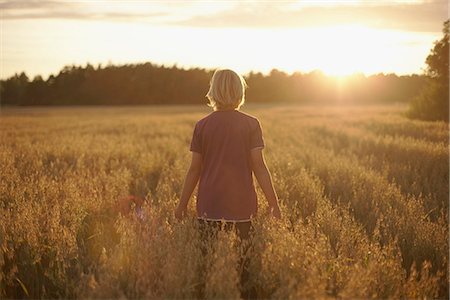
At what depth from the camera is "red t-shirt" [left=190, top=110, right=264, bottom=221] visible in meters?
4.31

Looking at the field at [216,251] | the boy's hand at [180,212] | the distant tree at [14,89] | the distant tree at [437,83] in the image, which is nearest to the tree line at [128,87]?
the distant tree at [14,89]

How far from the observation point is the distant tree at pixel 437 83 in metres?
28.4

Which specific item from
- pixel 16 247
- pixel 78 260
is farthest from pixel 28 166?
pixel 78 260

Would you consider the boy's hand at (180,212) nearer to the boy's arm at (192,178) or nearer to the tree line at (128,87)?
the boy's arm at (192,178)

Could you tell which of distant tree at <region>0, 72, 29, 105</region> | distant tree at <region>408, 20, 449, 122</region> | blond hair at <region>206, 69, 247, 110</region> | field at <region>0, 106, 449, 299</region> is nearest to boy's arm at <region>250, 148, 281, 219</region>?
field at <region>0, 106, 449, 299</region>

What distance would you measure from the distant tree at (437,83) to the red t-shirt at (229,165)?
2664 cm

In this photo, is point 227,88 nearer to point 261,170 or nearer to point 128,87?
point 261,170

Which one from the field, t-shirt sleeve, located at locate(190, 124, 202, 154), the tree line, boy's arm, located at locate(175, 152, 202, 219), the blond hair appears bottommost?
the field

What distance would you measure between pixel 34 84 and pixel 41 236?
76.1 meters

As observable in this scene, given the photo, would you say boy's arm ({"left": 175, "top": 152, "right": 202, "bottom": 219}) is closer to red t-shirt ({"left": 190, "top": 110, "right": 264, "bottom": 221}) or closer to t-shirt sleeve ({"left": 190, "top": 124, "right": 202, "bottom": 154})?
t-shirt sleeve ({"left": 190, "top": 124, "right": 202, "bottom": 154})

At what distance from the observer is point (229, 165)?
436 centimetres

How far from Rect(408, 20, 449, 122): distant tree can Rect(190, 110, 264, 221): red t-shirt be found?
2664 cm

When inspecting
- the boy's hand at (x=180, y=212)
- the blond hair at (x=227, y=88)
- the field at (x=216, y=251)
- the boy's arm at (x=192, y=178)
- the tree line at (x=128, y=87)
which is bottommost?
the field at (x=216, y=251)

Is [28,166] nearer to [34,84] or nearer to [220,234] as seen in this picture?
[220,234]
